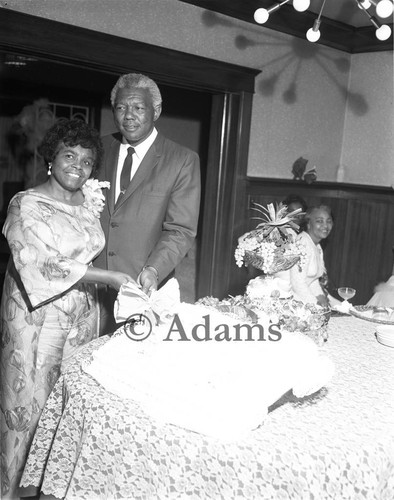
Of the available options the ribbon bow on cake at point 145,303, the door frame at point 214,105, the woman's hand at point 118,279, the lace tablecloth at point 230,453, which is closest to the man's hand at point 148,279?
the woman's hand at point 118,279

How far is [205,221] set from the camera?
229 inches

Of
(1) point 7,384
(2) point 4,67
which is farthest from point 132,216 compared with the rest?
(2) point 4,67

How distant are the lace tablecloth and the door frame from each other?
3054 mm

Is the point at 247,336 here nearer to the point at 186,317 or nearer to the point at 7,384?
the point at 186,317

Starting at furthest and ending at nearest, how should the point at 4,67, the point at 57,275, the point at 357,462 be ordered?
the point at 4,67
the point at 57,275
the point at 357,462

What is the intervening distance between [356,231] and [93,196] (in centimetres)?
430

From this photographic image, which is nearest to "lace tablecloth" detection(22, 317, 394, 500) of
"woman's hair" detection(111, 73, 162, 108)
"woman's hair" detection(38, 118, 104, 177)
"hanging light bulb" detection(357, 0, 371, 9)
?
"woman's hair" detection(38, 118, 104, 177)

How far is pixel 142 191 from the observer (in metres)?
3.08

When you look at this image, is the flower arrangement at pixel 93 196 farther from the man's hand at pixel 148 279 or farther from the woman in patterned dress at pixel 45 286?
the man's hand at pixel 148 279

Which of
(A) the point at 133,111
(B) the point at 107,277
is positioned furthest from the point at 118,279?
(A) the point at 133,111

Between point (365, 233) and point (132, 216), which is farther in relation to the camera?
point (365, 233)

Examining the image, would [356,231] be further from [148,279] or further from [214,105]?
[148,279]

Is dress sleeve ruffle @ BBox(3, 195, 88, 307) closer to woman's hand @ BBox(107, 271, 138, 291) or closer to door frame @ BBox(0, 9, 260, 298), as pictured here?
woman's hand @ BBox(107, 271, 138, 291)

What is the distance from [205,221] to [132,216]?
2.78 metres
